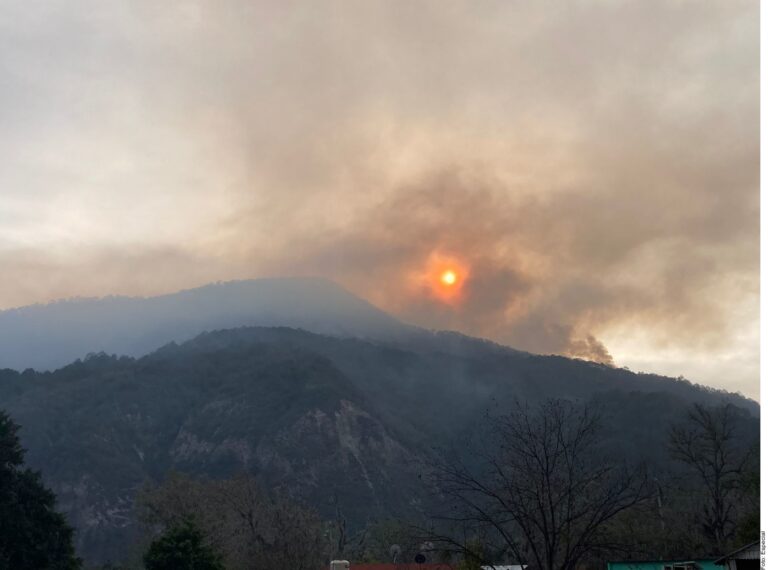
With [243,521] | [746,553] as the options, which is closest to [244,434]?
[243,521]

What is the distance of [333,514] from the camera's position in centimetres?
12619

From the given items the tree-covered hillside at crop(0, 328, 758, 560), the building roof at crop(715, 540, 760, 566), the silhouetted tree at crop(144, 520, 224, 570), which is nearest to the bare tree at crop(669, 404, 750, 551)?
the building roof at crop(715, 540, 760, 566)

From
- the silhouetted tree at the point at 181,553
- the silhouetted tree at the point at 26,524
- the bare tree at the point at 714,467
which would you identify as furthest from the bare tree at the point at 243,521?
the bare tree at the point at 714,467

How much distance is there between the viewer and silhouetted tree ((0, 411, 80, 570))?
48.8 metres

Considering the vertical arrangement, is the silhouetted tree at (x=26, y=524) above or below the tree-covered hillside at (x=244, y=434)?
below

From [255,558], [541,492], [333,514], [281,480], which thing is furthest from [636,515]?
[281,480]

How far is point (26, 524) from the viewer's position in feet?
162

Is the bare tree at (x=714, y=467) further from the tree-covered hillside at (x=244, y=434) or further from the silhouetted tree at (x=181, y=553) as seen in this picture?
the tree-covered hillside at (x=244, y=434)

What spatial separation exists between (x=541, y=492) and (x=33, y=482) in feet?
134

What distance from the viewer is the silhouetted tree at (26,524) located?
48.8 m

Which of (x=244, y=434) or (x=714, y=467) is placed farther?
(x=244, y=434)

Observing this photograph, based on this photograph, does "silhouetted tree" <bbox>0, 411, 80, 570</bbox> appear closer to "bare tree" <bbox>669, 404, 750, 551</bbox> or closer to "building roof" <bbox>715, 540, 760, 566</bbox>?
"building roof" <bbox>715, 540, 760, 566</bbox>

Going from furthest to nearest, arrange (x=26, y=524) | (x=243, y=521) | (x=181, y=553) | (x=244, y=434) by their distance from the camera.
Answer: (x=244, y=434)
(x=243, y=521)
(x=26, y=524)
(x=181, y=553)

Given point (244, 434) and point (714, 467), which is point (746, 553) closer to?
point (714, 467)
